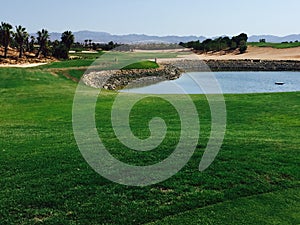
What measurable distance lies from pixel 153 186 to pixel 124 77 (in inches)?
1810

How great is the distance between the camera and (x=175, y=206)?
764 centimetres

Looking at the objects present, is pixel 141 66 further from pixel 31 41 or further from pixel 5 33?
pixel 31 41

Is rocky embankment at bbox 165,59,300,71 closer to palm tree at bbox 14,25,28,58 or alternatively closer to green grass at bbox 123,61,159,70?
green grass at bbox 123,61,159,70

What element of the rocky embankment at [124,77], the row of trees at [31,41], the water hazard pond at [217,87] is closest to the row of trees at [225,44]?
the row of trees at [31,41]

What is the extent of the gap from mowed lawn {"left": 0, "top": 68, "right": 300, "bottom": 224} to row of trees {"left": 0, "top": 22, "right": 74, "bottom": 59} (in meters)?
51.9

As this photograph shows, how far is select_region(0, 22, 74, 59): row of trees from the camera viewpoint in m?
61.7

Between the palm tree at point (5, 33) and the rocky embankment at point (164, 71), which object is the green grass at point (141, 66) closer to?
the rocky embankment at point (164, 71)

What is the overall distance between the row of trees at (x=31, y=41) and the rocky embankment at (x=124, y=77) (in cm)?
2160

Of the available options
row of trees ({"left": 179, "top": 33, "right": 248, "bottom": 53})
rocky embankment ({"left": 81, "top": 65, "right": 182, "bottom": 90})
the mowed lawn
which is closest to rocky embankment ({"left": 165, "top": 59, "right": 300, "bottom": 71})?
rocky embankment ({"left": 81, "top": 65, "right": 182, "bottom": 90})

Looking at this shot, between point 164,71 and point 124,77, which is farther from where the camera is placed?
point 164,71

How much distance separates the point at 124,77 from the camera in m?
53.8

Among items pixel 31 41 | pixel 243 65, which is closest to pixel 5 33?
pixel 31 41

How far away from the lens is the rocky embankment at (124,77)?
4556 cm

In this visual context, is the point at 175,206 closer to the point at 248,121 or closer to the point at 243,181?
the point at 243,181
